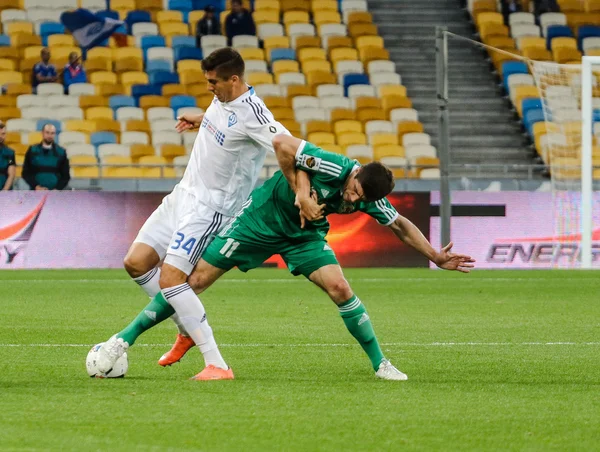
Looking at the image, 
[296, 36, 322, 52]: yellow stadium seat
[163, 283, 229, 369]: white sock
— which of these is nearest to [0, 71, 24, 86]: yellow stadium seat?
[296, 36, 322, 52]: yellow stadium seat

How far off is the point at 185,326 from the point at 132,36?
17.8 metres

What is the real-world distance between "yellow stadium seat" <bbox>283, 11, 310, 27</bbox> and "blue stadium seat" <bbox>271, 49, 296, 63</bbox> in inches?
40.3

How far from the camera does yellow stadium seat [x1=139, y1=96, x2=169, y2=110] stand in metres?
22.5

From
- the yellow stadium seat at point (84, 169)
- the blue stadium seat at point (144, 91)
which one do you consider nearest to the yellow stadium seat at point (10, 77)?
the blue stadium seat at point (144, 91)

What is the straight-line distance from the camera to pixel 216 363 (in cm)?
692

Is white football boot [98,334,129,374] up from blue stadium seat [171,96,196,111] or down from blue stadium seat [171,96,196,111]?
up

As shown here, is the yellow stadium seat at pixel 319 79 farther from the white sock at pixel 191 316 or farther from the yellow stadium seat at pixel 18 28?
the white sock at pixel 191 316

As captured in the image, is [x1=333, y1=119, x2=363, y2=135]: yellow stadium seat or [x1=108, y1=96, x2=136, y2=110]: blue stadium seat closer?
[x1=333, y1=119, x2=363, y2=135]: yellow stadium seat

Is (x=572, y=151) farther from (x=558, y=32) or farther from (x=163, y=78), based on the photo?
(x=163, y=78)

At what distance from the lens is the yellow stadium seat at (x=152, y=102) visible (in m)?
22.5

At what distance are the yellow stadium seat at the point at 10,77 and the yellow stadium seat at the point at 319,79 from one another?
5288 mm

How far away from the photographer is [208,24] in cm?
2378

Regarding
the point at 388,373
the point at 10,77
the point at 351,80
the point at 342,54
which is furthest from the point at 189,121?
the point at 342,54

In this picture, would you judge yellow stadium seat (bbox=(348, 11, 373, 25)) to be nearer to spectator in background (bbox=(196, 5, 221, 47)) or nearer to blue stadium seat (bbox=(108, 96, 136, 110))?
spectator in background (bbox=(196, 5, 221, 47))
